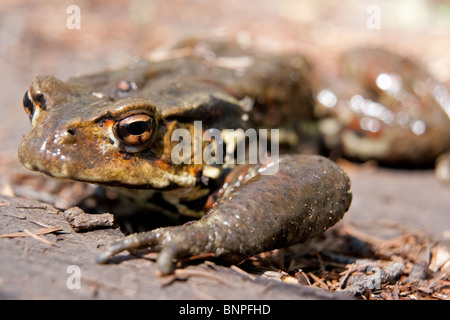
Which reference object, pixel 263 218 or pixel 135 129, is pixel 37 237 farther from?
pixel 263 218

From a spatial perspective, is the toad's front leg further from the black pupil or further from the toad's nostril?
the toad's nostril

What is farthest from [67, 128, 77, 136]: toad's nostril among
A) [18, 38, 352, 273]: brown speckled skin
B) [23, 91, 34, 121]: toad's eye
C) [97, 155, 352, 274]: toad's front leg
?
[97, 155, 352, 274]: toad's front leg

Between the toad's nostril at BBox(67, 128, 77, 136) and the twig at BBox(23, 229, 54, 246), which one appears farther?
the toad's nostril at BBox(67, 128, 77, 136)

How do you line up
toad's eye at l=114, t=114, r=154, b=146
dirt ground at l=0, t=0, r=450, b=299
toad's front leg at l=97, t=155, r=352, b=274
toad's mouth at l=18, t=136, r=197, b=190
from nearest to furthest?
dirt ground at l=0, t=0, r=450, b=299 → toad's front leg at l=97, t=155, r=352, b=274 → toad's mouth at l=18, t=136, r=197, b=190 → toad's eye at l=114, t=114, r=154, b=146

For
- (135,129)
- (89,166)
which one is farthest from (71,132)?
(135,129)
